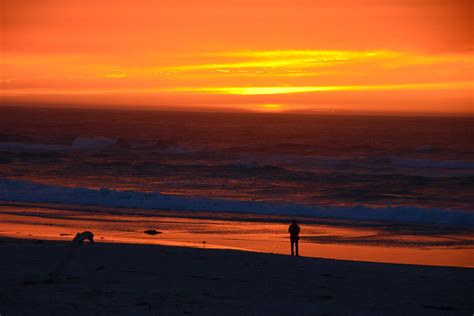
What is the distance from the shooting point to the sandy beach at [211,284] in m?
9.21

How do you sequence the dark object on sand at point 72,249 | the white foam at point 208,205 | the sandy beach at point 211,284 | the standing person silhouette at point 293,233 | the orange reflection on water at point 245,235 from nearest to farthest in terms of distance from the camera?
the sandy beach at point 211,284 → the dark object on sand at point 72,249 → the standing person silhouette at point 293,233 → the orange reflection on water at point 245,235 → the white foam at point 208,205

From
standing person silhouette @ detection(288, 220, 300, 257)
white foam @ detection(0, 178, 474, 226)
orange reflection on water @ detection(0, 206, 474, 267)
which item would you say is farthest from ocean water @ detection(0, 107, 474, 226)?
standing person silhouette @ detection(288, 220, 300, 257)

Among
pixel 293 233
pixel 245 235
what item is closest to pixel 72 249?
pixel 293 233

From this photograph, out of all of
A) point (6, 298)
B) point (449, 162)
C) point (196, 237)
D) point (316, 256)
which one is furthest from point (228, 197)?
point (449, 162)

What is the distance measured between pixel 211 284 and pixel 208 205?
15.8 m

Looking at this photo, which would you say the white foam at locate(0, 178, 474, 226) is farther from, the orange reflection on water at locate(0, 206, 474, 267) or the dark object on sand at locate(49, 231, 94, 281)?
the dark object on sand at locate(49, 231, 94, 281)

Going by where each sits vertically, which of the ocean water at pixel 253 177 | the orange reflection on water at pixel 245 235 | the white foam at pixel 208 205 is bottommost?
the orange reflection on water at pixel 245 235

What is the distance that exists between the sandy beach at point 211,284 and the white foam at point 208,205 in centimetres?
1126

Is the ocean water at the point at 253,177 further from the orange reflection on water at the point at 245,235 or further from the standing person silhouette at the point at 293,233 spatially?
the standing person silhouette at the point at 293,233

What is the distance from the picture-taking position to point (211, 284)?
10.9 metres

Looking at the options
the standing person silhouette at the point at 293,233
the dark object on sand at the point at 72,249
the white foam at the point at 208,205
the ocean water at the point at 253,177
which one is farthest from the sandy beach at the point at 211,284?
the ocean water at the point at 253,177

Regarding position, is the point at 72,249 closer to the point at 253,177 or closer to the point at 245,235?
the point at 245,235

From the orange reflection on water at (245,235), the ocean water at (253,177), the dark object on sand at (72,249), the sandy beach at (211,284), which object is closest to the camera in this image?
the sandy beach at (211,284)

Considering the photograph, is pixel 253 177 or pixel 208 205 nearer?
pixel 208 205
